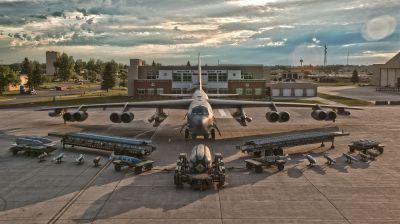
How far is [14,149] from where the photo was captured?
36.4 metres

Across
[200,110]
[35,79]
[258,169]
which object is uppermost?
[35,79]

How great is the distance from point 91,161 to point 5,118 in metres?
36.7

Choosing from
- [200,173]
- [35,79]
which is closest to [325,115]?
[200,173]

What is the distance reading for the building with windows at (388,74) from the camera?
133m

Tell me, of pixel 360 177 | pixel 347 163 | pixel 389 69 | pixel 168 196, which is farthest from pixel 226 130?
pixel 389 69

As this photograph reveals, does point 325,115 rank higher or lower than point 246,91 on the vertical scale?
lower

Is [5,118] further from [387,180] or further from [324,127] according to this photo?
[387,180]

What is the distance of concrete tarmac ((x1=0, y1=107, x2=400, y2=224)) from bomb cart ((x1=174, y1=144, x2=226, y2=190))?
1.85 feet

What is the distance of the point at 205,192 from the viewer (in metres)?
24.8

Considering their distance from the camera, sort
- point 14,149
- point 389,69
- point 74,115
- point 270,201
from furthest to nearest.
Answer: point 389,69 → point 74,115 → point 14,149 → point 270,201

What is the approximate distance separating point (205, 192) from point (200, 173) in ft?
5.03

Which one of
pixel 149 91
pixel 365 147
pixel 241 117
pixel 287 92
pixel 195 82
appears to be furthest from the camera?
pixel 287 92

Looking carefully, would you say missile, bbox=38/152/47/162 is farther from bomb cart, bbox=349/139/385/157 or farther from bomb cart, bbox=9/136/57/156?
bomb cart, bbox=349/139/385/157

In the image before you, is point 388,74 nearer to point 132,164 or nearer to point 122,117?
point 122,117
